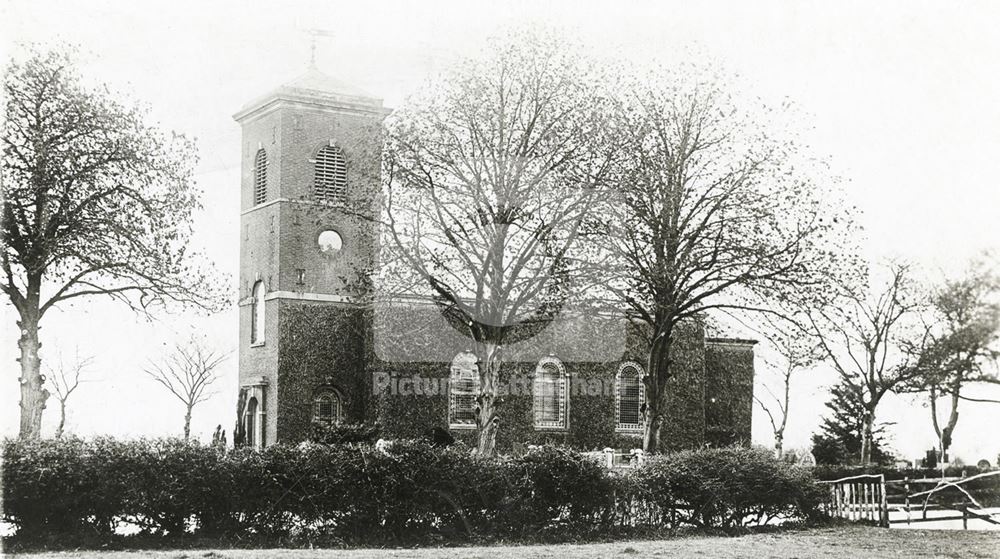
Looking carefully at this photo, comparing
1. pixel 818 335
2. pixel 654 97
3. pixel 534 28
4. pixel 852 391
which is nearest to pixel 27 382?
pixel 534 28

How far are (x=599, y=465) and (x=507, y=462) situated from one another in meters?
1.86

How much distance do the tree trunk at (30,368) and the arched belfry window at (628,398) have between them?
2391cm

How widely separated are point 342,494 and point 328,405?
71.8 feet

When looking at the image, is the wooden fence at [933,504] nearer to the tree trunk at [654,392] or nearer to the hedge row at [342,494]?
the tree trunk at [654,392]

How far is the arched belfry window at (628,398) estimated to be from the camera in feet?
143

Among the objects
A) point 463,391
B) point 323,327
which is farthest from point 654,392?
point 323,327

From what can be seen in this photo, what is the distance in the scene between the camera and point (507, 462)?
62.8 feet

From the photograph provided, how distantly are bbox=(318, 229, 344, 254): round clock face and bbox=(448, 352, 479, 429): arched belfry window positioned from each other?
19.9 feet

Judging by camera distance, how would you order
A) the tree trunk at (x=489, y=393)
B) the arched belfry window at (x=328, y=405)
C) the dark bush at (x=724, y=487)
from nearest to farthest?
1. the dark bush at (x=724, y=487)
2. the tree trunk at (x=489, y=393)
3. the arched belfry window at (x=328, y=405)

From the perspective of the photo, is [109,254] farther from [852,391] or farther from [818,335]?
[852,391]

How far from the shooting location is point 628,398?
4403 centimetres

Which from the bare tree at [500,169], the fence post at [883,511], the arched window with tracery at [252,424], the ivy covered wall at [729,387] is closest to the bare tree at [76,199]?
the bare tree at [500,169]

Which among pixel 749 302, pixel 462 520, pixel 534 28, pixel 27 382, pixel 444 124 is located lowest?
pixel 462 520

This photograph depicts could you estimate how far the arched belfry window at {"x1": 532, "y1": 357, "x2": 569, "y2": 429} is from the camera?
138 ft
